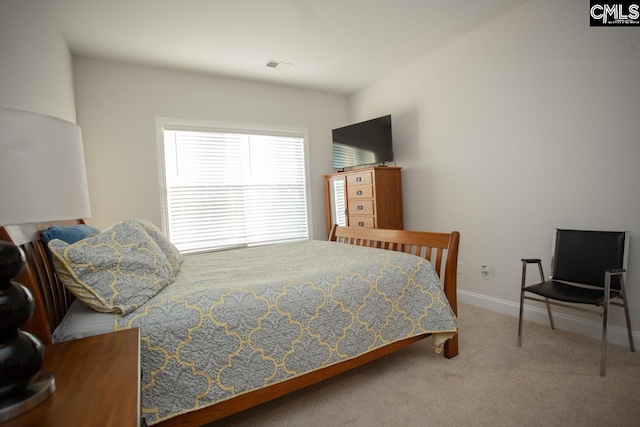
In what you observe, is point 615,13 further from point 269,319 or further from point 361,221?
point 269,319

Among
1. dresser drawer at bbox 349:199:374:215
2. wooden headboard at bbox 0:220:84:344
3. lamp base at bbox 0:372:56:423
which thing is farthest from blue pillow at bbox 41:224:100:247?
dresser drawer at bbox 349:199:374:215

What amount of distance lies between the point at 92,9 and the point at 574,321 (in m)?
4.26

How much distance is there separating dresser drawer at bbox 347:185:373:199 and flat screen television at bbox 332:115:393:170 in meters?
0.35

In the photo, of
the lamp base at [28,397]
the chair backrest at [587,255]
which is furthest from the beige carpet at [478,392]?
the lamp base at [28,397]

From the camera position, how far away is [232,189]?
3.88m

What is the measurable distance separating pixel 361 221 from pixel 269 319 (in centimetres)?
244

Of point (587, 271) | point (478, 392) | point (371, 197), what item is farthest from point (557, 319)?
point (371, 197)

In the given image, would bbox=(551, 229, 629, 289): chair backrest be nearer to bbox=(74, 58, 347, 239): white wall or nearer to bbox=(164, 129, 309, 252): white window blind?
bbox=(164, 129, 309, 252): white window blind

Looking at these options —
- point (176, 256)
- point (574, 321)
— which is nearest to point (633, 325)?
point (574, 321)

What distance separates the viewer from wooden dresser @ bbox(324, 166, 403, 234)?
11.8 feet

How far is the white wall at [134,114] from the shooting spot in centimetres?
317

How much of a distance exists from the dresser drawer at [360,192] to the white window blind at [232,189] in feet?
2.44

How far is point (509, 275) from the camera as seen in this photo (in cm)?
290

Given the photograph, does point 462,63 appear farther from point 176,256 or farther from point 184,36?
point 176,256
